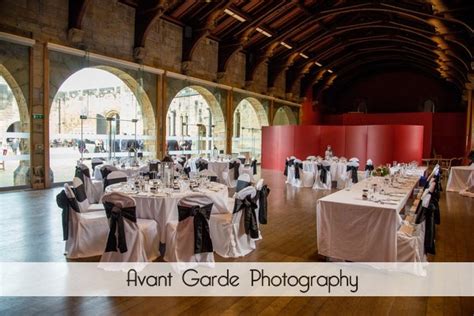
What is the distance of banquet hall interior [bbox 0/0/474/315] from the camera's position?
3783 mm

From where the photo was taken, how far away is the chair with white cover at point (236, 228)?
4172 mm

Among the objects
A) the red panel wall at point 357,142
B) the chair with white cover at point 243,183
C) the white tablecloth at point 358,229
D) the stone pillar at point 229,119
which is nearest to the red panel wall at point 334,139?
the red panel wall at point 357,142

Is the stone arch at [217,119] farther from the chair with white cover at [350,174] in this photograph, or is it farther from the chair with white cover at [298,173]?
the chair with white cover at [350,174]

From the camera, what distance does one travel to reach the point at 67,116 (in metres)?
15.5

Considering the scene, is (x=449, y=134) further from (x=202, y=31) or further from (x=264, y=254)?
(x=264, y=254)

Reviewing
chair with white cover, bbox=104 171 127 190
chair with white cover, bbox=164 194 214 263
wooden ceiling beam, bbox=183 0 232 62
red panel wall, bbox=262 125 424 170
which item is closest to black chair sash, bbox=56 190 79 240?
chair with white cover, bbox=164 194 214 263

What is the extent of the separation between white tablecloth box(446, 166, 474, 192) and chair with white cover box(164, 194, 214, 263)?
29.4 ft

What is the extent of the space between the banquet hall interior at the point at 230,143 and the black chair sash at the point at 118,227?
2 cm

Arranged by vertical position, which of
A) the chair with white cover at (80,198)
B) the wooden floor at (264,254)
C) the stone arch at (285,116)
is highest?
the stone arch at (285,116)

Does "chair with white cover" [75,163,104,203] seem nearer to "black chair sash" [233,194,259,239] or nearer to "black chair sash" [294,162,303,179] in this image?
"black chair sash" [233,194,259,239]

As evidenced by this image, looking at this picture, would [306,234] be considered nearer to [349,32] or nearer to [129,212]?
[129,212]

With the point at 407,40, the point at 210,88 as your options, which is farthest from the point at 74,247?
the point at 407,40

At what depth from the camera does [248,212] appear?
4219 millimetres

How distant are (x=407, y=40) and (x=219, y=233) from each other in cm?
1639
